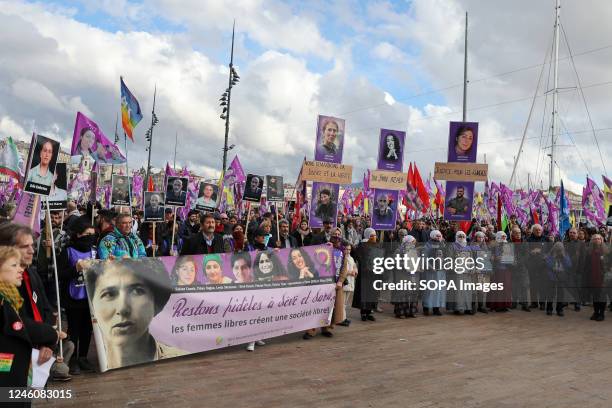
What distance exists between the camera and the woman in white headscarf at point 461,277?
11.0m

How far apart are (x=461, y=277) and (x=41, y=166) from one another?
28.3 feet

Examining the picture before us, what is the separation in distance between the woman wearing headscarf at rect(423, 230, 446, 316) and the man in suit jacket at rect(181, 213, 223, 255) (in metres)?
5.16

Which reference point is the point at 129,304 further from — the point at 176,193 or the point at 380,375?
the point at 176,193

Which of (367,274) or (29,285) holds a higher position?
(29,285)

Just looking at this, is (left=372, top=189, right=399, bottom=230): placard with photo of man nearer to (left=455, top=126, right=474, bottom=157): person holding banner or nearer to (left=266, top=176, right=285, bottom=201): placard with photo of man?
(left=455, top=126, right=474, bottom=157): person holding banner

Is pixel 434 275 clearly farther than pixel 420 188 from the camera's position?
No

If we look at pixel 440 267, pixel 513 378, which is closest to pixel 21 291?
pixel 513 378

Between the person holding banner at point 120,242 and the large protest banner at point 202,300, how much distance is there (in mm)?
253

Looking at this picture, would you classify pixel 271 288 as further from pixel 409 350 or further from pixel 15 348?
pixel 15 348

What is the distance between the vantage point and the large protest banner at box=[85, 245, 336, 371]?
235 inches

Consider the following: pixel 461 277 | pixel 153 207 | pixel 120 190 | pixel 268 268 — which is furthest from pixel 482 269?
pixel 120 190

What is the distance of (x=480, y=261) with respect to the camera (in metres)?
11.4

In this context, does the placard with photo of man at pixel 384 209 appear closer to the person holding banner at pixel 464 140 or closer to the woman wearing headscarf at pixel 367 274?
the person holding banner at pixel 464 140

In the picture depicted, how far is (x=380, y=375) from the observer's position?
6.18 m
